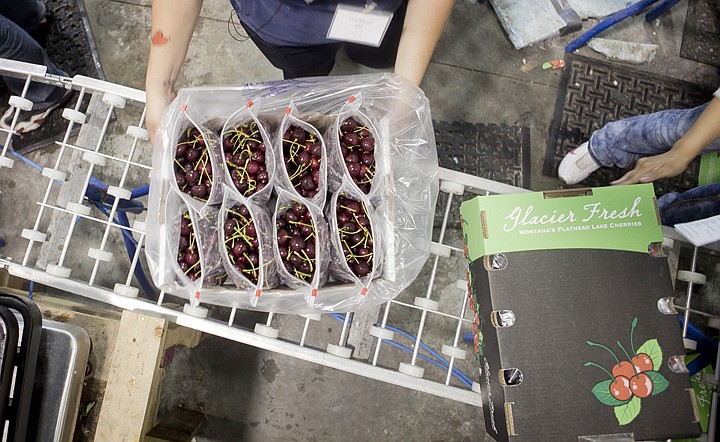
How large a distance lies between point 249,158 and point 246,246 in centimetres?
23

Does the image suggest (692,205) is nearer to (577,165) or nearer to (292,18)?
(577,165)

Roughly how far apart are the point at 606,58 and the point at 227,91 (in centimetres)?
184

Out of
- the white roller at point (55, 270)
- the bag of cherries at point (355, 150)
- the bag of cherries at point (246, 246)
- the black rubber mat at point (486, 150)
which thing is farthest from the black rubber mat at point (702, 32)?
the white roller at point (55, 270)

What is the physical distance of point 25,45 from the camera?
5.47 feet

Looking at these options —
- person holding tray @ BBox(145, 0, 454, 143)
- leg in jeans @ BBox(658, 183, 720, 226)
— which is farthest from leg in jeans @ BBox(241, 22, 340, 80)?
leg in jeans @ BBox(658, 183, 720, 226)

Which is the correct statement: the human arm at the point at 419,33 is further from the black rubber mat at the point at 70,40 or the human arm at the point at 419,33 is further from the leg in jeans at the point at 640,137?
the black rubber mat at the point at 70,40

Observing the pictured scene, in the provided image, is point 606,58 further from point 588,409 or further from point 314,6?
point 588,409

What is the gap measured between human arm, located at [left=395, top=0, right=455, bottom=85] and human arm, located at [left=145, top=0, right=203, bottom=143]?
21.3 inches

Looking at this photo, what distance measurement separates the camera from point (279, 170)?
1108mm

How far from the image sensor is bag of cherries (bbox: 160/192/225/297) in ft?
3.39

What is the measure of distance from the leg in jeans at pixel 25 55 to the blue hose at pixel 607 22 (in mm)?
2283

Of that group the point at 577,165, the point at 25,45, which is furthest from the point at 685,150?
the point at 25,45

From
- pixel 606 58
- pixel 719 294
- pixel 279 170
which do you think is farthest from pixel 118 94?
pixel 719 294

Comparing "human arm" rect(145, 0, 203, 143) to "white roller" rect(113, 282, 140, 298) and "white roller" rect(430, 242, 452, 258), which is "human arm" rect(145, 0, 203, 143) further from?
"white roller" rect(430, 242, 452, 258)
